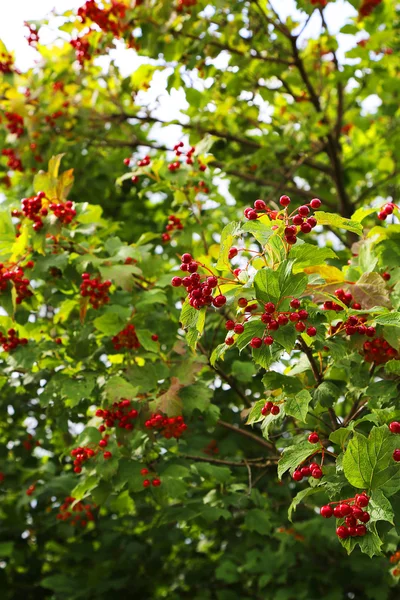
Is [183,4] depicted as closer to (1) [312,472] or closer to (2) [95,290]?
(2) [95,290]

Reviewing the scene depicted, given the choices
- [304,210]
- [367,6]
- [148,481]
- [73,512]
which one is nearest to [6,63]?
[367,6]

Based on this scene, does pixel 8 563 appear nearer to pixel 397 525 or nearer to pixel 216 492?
pixel 216 492

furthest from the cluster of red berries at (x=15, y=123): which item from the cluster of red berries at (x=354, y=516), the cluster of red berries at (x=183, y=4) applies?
the cluster of red berries at (x=354, y=516)

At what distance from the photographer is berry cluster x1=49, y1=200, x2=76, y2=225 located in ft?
11.2

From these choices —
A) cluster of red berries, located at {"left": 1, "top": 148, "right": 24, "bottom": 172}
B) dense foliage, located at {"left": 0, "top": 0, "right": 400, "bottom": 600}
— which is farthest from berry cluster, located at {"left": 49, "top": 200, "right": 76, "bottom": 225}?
cluster of red berries, located at {"left": 1, "top": 148, "right": 24, "bottom": 172}

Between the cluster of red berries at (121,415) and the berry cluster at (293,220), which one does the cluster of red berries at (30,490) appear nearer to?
the cluster of red berries at (121,415)

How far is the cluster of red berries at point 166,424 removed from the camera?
326 cm

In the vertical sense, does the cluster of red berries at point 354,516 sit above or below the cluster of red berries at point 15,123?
below

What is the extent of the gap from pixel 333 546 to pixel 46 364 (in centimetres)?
281

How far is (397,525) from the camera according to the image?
2346mm

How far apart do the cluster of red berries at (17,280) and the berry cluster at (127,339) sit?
0.52 m

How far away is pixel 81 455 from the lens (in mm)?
3453

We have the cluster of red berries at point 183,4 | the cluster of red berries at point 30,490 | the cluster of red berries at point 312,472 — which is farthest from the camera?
the cluster of red berries at point 30,490

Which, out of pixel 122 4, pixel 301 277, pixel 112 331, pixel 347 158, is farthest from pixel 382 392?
pixel 347 158
